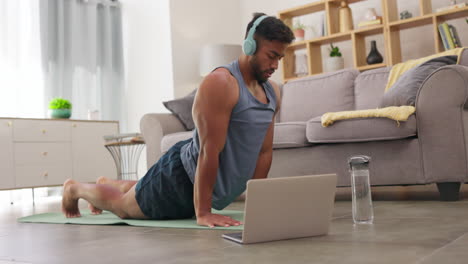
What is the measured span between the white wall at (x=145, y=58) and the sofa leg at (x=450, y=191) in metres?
3.63

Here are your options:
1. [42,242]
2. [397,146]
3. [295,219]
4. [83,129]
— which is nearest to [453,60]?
[397,146]

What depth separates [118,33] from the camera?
586 cm

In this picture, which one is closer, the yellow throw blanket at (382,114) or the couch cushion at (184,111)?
the yellow throw blanket at (382,114)

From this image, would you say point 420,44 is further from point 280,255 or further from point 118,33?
point 280,255

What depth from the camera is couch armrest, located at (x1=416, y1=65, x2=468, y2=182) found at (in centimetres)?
233

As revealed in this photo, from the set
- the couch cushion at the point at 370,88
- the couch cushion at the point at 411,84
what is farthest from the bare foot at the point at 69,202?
the couch cushion at the point at 370,88

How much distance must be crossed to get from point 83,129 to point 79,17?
1345mm

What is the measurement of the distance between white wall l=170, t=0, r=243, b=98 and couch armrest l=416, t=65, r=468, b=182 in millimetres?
A: 3502

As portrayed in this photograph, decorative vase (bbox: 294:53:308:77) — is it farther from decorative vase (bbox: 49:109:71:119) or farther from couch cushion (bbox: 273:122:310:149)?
couch cushion (bbox: 273:122:310:149)

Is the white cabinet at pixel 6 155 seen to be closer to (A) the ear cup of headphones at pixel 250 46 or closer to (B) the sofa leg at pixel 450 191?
(A) the ear cup of headphones at pixel 250 46

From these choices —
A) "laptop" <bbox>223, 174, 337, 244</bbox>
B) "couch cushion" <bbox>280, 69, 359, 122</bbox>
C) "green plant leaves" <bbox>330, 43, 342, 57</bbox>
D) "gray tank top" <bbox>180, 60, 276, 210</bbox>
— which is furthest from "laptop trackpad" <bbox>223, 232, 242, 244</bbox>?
"green plant leaves" <bbox>330, 43, 342, 57</bbox>

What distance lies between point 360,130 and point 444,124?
15.3 inches

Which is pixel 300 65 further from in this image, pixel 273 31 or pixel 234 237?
pixel 234 237

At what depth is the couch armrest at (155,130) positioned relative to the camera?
3.61m
